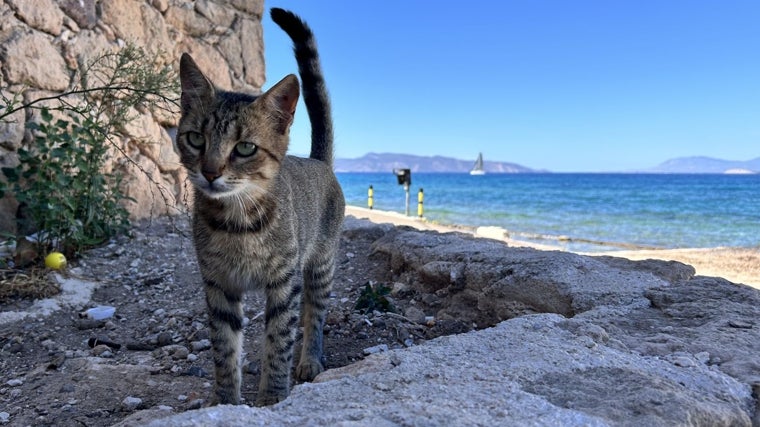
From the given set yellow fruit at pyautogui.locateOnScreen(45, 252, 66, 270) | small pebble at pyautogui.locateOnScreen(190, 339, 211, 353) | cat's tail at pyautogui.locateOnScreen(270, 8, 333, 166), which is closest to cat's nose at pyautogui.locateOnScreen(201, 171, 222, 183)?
small pebble at pyautogui.locateOnScreen(190, 339, 211, 353)

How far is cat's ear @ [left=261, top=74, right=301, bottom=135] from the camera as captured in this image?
2848 millimetres

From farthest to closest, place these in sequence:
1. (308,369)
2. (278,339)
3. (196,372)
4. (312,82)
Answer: (312,82) → (308,369) → (196,372) → (278,339)

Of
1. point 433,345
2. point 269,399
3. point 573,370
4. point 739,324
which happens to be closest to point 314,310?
point 269,399

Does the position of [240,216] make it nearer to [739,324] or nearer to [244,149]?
[244,149]

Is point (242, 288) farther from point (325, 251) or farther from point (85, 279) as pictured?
point (85, 279)

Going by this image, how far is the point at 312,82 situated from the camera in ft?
13.1

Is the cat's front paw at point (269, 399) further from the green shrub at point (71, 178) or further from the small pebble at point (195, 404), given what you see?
the green shrub at point (71, 178)

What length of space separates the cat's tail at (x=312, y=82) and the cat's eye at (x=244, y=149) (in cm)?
139

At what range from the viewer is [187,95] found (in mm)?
2887

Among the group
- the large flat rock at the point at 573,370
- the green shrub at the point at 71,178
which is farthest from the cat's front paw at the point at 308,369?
the green shrub at the point at 71,178

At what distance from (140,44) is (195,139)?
4.82 m

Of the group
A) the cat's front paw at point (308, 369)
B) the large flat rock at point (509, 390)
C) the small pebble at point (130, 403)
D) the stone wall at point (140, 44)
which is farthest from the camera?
the stone wall at point (140, 44)

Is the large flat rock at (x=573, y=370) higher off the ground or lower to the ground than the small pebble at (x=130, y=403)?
higher

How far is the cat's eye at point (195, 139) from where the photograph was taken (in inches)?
107
